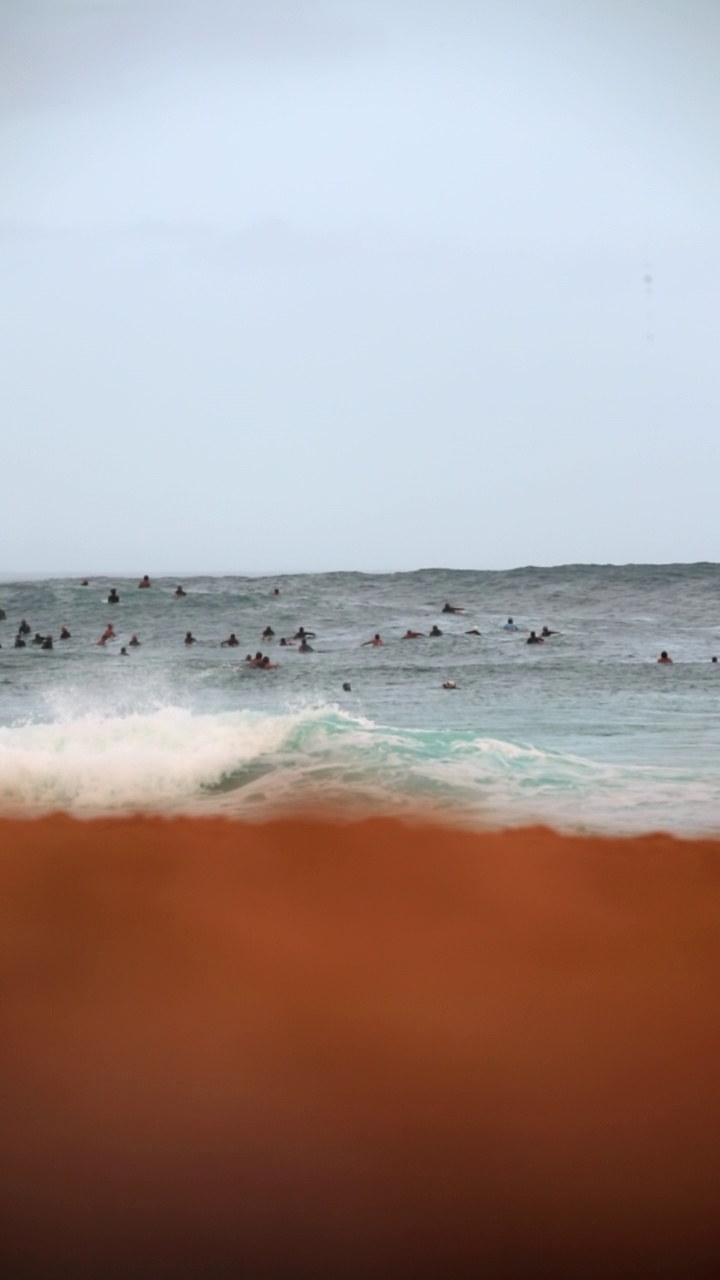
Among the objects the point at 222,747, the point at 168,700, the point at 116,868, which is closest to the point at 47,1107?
the point at 116,868

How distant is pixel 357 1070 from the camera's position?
1918mm

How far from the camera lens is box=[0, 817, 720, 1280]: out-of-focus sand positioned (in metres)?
1.59

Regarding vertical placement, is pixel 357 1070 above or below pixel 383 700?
below

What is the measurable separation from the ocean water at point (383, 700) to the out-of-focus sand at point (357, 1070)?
81 cm

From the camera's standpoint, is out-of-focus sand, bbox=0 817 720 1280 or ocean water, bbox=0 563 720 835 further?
ocean water, bbox=0 563 720 835

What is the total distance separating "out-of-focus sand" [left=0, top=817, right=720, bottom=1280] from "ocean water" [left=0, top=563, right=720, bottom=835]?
0.81m

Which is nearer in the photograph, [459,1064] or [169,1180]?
[169,1180]

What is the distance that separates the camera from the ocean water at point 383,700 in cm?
368

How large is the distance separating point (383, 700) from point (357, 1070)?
3.65 m

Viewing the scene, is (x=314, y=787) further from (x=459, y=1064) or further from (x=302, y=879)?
(x=459, y=1064)

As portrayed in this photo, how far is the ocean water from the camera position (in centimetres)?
368

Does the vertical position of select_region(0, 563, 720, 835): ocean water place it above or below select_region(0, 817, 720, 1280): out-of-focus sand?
above

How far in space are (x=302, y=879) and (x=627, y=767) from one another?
1.80 m

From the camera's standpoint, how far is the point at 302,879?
2820 mm
